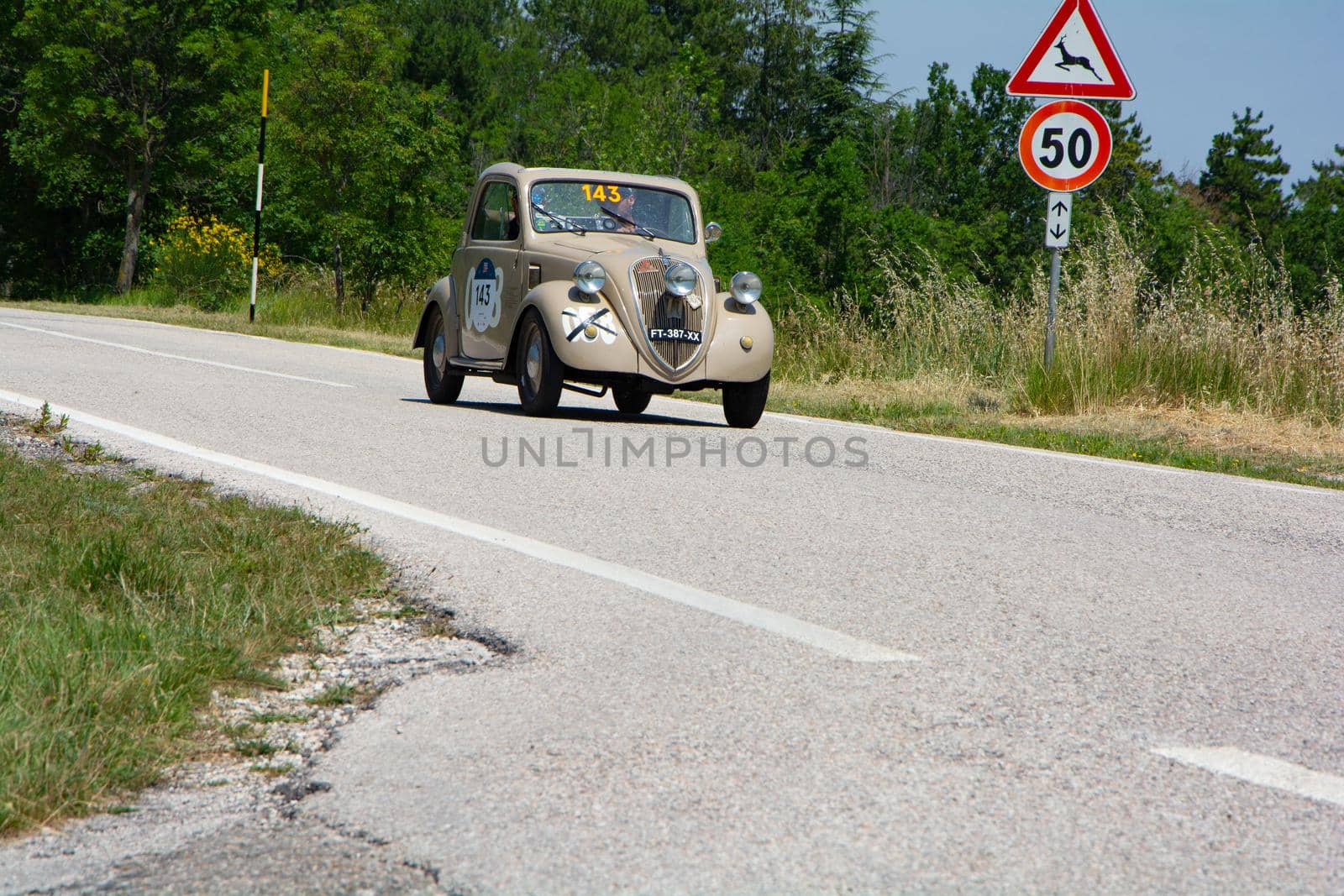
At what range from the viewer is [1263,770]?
123 inches

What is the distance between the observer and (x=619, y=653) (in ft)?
13.0

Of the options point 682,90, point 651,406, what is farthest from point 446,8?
point 651,406

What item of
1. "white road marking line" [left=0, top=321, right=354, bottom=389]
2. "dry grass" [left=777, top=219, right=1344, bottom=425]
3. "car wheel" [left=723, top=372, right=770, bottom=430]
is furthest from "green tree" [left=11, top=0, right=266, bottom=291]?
"car wheel" [left=723, top=372, right=770, bottom=430]

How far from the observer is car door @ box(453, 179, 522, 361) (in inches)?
422

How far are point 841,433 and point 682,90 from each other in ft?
97.4

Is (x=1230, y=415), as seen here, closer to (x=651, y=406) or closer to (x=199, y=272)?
(x=651, y=406)

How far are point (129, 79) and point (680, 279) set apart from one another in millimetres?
27910

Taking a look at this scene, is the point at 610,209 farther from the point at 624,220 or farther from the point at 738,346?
the point at 738,346

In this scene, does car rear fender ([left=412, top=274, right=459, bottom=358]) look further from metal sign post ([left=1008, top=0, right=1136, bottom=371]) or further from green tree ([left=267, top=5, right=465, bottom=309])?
green tree ([left=267, top=5, right=465, bottom=309])

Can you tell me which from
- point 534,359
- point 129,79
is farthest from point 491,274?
point 129,79

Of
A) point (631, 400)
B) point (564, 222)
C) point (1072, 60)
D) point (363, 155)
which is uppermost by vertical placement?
point (363, 155)

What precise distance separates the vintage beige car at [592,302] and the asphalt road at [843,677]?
2037 mm

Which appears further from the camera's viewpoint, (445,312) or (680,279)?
(445,312)

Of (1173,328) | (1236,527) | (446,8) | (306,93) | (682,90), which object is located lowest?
(1236,527)
